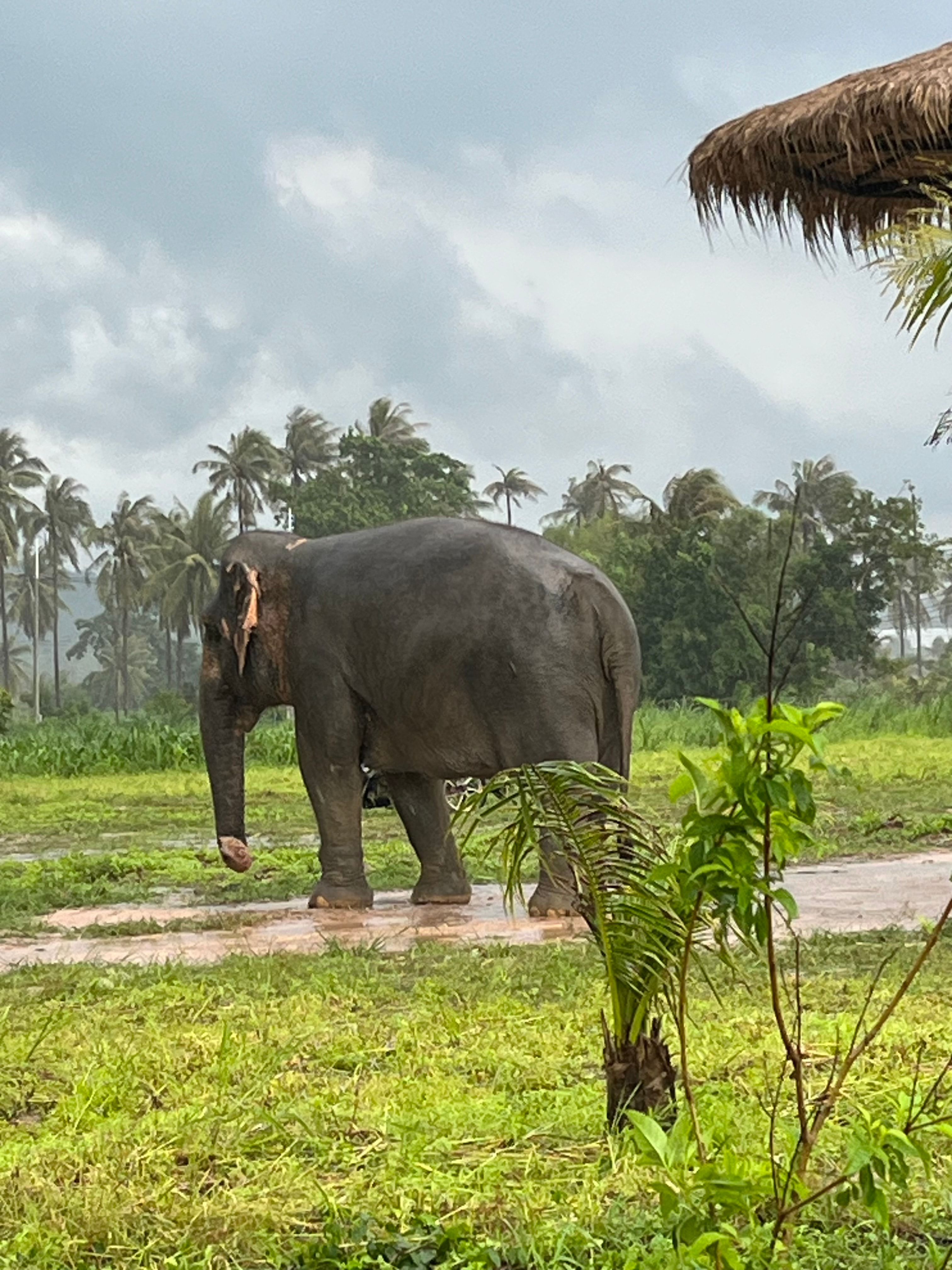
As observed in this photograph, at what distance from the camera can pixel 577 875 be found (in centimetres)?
347

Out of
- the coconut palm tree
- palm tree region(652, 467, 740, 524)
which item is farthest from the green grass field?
palm tree region(652, 467, 740, 524)

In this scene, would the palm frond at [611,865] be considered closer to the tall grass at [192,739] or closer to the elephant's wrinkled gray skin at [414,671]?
the elephant's wrinkled gray skin at [414,671]

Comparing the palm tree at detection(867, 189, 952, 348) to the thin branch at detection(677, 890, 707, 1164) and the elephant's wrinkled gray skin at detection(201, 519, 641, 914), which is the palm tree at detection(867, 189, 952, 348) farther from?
the elephant's wrinkled gray skin at detection(201, 519, 641, 914)

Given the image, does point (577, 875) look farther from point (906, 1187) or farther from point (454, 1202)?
point (906, 1187)

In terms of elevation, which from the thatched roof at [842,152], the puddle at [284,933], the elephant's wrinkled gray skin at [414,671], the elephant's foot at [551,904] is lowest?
the puddle at [284,933]

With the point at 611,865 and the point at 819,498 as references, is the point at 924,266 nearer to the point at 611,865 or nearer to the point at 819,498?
the point at 611,865

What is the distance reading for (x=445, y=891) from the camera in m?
8.77

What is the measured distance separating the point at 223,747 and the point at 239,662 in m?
0.58

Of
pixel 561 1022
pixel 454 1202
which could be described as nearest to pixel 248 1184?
pixel 454 1202

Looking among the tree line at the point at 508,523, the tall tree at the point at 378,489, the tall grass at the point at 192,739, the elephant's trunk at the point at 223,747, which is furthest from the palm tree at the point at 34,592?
the elephant's trunk at the point at 223,747

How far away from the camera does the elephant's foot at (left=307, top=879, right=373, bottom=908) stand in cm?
851

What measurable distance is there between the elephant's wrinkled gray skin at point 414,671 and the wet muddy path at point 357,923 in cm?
29

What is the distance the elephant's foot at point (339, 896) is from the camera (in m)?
8.51

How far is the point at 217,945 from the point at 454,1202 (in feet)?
13.3
